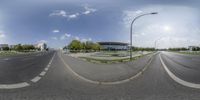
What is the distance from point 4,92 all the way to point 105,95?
3.24 m

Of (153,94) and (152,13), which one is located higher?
(152,13)

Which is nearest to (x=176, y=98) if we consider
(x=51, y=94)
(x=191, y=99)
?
(x=191, y=99)

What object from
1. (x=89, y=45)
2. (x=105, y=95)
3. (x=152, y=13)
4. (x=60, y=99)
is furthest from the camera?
(x=89, y=45)

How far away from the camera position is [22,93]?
6.88m

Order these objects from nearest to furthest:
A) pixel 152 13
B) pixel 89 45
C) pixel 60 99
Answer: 1. pixel 60 99
2. pixel 152 13
3. pixel 89 45

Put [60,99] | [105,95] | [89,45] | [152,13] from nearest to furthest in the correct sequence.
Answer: [60,99], [105,95], [152,13], [89,45]

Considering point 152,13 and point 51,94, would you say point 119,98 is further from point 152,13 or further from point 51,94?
point 152,13

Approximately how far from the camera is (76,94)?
672 centimetres

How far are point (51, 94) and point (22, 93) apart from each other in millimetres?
952

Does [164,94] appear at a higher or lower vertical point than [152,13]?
lower

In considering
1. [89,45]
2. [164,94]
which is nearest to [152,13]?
[164,94]

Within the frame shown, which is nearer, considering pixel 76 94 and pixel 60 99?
pixel 60 99

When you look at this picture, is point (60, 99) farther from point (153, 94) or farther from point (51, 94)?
point (153, 94)

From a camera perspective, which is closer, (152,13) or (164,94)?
(164,94)
